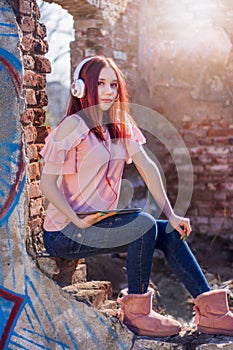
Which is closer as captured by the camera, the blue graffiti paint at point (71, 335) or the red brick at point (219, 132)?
the blue graffiti paint at point (71, 335)

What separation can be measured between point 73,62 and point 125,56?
1.80ft

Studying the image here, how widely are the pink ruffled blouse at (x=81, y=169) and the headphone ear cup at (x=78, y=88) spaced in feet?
0.34

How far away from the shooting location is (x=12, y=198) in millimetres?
2551

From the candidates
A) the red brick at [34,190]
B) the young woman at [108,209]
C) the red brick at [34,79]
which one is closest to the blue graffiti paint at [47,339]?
the young woman at [108,209]

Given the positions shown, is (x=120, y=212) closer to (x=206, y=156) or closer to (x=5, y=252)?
(x=5, y=252)

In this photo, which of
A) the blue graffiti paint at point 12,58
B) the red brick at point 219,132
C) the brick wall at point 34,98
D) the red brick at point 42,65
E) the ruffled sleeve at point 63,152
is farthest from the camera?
the red brick at point 219,132

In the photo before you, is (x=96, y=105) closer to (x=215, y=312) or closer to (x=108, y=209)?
(x=108, y=209)

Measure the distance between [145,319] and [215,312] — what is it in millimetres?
298

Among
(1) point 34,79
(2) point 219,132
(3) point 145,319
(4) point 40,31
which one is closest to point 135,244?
(3) point 145,319

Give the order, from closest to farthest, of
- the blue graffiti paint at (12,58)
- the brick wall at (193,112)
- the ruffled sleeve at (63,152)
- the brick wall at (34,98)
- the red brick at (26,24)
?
the blue graffiti paint at (12,58)
the ruffled sleeve at (63,152)
the red brick at (26,24)
the brick wall at (34,98)
the brick wall at (193,112)

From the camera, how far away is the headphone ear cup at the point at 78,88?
2709mm

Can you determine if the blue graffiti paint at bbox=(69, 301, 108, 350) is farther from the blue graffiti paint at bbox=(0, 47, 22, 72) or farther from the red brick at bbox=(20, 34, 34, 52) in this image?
the red brick at bbox=(20, 34, 34, 52)

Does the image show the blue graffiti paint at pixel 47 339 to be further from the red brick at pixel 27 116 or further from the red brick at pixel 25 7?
the red brick at pixel 25 7

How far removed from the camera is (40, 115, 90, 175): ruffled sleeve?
103 inches
